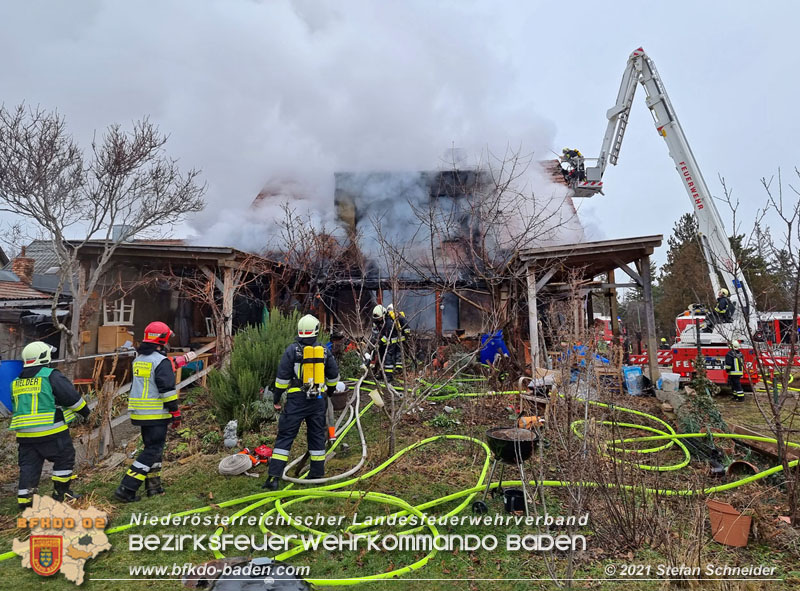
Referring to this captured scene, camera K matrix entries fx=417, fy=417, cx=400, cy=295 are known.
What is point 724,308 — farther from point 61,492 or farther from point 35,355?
point 35,355

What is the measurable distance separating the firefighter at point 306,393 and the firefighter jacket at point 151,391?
42.0 inches

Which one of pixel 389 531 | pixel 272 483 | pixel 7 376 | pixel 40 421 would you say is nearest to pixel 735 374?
pixel 389 531

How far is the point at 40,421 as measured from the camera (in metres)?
3.88

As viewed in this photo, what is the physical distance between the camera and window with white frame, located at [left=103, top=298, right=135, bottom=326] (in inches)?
397

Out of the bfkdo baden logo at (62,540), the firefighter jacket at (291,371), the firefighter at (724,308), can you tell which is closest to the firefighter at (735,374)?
the firefighter at (724,308)

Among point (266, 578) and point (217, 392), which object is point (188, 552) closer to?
point (266, 578)

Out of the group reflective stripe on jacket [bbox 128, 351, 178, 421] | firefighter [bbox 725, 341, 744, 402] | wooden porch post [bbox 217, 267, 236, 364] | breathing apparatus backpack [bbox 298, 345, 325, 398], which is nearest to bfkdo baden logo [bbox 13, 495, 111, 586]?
reflective stripe on jacket [bbox 128, 351, 178, 421]

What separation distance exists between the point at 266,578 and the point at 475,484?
2.52 meters

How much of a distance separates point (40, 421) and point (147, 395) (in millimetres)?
881

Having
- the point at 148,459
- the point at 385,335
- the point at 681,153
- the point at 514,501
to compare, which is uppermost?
the point at 681,153

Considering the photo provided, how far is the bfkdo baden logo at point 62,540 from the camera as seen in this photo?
2.99 meters

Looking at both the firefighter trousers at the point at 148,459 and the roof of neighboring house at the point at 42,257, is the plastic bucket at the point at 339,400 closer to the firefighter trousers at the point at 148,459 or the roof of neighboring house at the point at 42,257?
the firefighter trousers at the point at 148,459

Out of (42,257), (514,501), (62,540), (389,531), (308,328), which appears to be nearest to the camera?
(62,540)

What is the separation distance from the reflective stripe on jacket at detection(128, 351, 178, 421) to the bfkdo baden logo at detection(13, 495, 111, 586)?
90 cm
